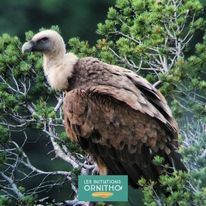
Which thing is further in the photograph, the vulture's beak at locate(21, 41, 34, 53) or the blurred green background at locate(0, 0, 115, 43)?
the blurred green background at locate(0, 0, 115, 43)

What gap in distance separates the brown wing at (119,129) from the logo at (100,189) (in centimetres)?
36

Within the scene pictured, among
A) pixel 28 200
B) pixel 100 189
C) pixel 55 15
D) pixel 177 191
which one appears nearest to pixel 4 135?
pixel 28 200

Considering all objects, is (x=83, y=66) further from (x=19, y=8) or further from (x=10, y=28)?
(x=19, y=8)

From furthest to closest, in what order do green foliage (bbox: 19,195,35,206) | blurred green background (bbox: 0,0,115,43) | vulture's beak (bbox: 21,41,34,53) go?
1. blurred green background (bbox: 0,0,115,43)
2. vulture's beak (bbox: 21,41,34,53)
3. green foliage (bbox: 19,195,35,206)

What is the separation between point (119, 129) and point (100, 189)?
60cm

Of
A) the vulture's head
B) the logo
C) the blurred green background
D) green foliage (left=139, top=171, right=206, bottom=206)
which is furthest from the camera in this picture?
Result: the blurred green background

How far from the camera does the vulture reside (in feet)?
25.4

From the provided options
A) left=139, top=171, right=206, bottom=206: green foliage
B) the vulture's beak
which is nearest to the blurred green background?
the vulture's beak

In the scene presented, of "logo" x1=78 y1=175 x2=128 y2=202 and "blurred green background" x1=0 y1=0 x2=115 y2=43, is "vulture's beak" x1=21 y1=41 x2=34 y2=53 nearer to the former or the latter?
"logo" x1=78 y1=175 x2=128 y2=202

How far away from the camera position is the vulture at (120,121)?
25.4 ft

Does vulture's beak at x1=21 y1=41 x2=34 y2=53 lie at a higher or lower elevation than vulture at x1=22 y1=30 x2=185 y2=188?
higher

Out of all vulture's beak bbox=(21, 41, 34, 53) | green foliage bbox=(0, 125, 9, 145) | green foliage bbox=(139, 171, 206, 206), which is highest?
vulture's beak bbox=(21, 41, 34, 53)

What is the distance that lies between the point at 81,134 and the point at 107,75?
472mm

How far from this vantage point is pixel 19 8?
780 inches
